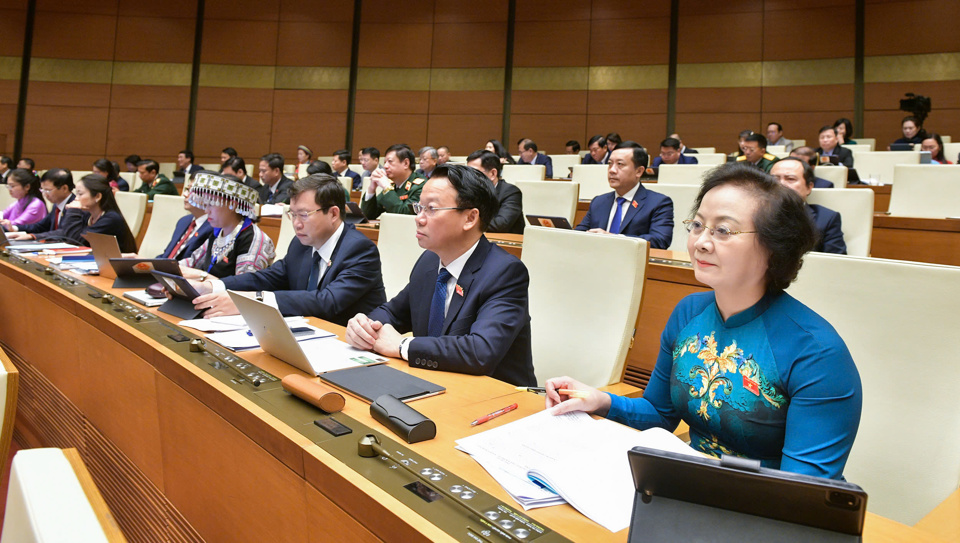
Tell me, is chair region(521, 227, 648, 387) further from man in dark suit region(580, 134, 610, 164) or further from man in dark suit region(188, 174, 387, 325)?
man in dark suit region(580, 134, 610, 164)

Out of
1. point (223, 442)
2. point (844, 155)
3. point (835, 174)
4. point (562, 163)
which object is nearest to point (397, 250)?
point (223, 442)

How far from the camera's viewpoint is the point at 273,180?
21.1 ft

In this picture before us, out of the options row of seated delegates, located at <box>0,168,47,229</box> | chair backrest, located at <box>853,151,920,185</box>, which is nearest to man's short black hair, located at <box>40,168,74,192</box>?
row of seated delegates, located at <box>0,168,47,229</box>

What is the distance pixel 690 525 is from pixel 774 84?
8.69 m

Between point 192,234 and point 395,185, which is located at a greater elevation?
point 395,185

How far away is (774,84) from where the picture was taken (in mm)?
8133

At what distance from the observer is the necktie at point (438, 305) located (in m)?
1.77

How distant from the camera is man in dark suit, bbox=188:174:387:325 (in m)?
2.18

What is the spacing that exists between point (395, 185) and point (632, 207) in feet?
6.15

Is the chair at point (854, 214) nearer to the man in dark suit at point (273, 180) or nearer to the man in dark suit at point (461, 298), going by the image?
the man in dark suit at point (461, 298)

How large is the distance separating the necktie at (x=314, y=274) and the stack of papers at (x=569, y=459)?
145 centimetres

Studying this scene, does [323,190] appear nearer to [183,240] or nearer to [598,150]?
[183,240]

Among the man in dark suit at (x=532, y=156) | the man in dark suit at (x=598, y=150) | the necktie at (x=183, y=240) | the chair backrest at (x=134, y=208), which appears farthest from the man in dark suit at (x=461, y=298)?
the man in dark suit at (x=532, y=156)

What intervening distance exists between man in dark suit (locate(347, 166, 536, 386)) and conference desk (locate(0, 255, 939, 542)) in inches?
2.6
